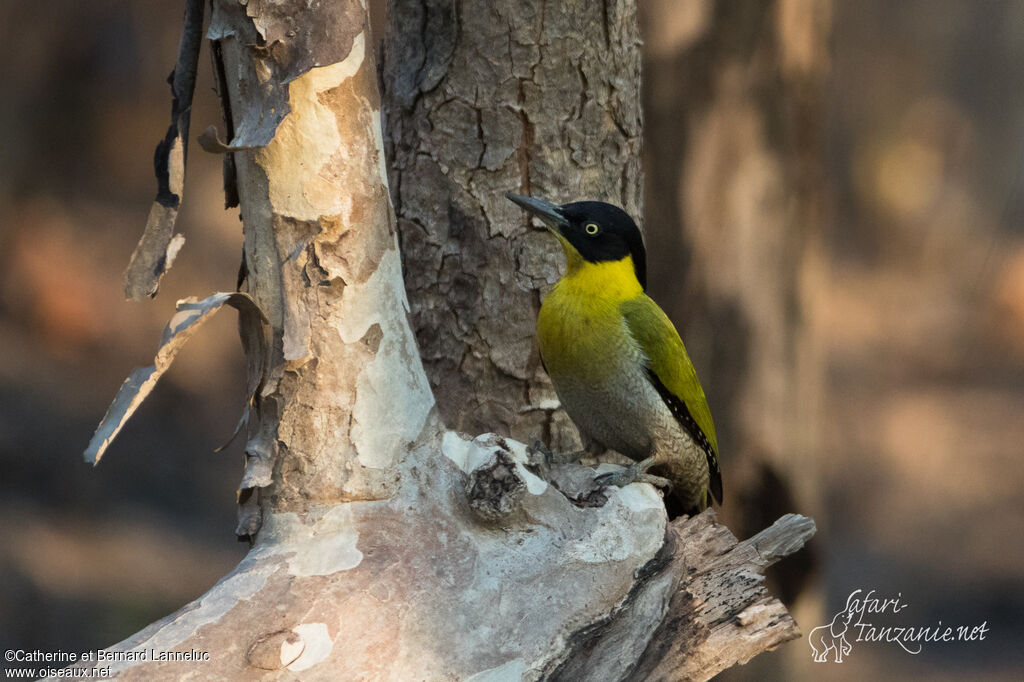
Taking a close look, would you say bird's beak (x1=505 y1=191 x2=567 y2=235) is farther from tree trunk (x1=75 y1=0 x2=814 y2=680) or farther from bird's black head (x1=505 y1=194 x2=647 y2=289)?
tree trunk (x1=75 y1=0 x2=814 y2=680)

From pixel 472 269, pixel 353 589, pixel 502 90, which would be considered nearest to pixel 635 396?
pixel 472 269

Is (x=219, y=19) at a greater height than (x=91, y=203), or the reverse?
(x=219, y=19)

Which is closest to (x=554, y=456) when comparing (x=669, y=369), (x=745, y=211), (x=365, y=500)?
(x=669, y=369)

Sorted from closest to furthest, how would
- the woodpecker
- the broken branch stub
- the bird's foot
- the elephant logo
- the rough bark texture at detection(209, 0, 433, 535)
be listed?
the broken branch stub, the rough bark texture at detection(209, 0, 433, 535), the bird's foot, the woodpecker, the elephant logo

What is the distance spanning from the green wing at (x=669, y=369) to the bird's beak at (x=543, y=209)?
0.41 m

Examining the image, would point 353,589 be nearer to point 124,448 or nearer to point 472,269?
point 472,269

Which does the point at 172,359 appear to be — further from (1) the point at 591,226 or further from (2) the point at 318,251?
(1) the point at 591,226

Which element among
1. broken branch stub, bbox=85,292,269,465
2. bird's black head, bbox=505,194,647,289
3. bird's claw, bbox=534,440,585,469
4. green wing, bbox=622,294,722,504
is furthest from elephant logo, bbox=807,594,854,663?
broken branch stub, bbox=85,292,269,465

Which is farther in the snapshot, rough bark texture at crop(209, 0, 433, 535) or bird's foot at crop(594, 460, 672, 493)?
bird's foot at crop(594, 460, 672, 493)

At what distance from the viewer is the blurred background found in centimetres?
427

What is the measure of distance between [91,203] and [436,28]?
3346 millimetres

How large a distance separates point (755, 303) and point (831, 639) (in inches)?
92.4

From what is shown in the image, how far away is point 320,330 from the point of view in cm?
254

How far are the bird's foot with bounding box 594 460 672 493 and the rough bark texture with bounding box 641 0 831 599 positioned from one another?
1.15 meters
